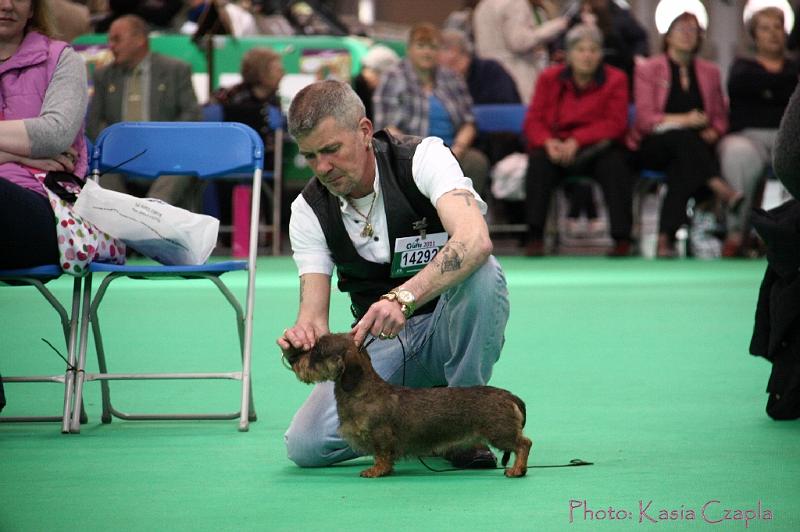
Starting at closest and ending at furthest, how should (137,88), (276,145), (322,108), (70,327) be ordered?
(322,108), (70,327), (137,88), (276,145)

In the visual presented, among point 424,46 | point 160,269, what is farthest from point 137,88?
point 160,269

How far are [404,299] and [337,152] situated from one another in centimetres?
41

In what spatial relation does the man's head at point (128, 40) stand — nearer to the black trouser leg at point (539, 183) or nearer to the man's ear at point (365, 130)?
the black trouser leg at point (539, 183)

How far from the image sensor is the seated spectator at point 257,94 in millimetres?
10109

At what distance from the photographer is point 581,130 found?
988 centimetres

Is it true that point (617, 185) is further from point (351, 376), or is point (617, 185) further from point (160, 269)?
point (351, 376)

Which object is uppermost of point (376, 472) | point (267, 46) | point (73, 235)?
point (267, 46)

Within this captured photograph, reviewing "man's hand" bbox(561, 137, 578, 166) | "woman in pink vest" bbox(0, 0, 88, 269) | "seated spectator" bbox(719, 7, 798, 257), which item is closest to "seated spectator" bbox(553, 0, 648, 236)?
"seated spectator" bbox(719, 7, 798, 257)

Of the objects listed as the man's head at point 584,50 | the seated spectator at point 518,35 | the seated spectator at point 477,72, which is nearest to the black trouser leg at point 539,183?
the man's head at point 584,50

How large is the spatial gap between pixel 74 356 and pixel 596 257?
6.92m

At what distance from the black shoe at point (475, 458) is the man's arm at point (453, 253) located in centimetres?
41

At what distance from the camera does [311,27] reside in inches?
495

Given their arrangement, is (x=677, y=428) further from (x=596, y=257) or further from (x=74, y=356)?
(x=596, y=257)

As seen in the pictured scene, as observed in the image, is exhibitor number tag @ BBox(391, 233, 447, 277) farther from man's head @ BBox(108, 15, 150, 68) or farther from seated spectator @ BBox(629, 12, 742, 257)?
seated spectator @ BBox(629, 12, 742, 257)
